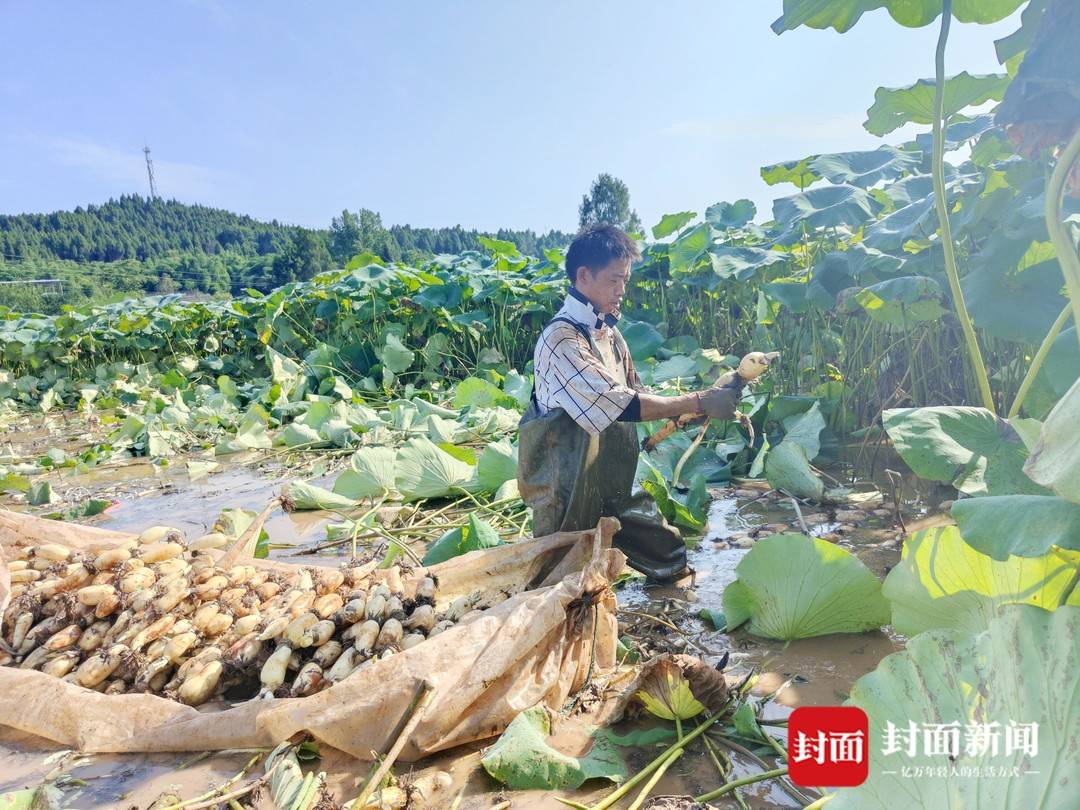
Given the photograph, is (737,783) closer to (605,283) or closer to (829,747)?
(829,747)

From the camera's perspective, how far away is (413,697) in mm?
1611

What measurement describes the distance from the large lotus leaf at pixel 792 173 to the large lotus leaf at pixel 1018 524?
3.41 m

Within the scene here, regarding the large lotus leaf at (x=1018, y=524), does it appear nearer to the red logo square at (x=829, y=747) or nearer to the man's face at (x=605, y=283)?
the red logo square at (x=829, y=747)

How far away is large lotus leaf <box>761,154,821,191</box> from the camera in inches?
168

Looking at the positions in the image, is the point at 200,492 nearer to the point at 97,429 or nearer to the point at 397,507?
the point at 397,507

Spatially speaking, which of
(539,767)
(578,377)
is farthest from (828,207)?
(539,767)

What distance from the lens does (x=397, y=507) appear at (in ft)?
12.5

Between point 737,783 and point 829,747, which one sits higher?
point 829,747

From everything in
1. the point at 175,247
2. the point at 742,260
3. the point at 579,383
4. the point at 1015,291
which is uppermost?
the point at 175,247

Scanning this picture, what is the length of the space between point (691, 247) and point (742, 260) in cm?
→ 88

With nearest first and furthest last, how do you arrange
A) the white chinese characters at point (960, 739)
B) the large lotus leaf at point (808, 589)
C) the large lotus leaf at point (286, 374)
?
the white chinese characters at point (960, 739) → the large lotus leaf at point (808, 589) → the large lotus leaf at point (286, 374)

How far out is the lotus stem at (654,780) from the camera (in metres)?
1.44

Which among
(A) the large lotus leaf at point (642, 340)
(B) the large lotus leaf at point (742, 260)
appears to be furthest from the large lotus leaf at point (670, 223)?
(B) the large lotus leaf at point (742, 260)

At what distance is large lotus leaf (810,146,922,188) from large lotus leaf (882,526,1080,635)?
3.12m
